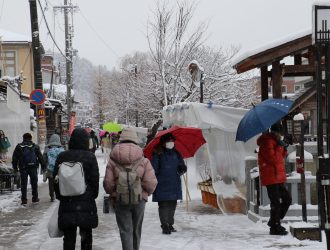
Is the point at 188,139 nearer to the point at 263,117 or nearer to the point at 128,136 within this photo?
the point at 263,117

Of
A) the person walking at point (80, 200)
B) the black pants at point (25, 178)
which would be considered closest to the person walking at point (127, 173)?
the person walking at point (80, 200)

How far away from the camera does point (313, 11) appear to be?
23.0 feet

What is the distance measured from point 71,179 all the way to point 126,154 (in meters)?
0.81

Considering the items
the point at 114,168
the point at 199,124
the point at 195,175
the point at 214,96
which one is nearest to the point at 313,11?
the point at 114,168

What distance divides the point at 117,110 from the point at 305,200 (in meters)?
49.9

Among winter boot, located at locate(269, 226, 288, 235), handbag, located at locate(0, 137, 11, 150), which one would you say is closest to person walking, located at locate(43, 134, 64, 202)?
handbag, located at locate(0, 137, 11, 150)

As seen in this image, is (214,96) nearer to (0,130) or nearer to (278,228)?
(0,130)

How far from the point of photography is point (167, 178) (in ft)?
31.1

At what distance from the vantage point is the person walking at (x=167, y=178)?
9406 mm

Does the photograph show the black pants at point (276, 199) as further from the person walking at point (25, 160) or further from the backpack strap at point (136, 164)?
the person walking at point (25, 160)

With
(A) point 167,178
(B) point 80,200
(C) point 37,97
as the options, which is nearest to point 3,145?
(C) point 37,97

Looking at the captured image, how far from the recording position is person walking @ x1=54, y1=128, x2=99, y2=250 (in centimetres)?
650

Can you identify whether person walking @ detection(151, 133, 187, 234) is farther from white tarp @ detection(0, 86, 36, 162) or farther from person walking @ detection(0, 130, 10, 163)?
white tarp @ detection(0, 86, 36, 162)

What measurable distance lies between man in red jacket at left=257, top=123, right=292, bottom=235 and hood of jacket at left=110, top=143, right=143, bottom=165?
9.07 ft
